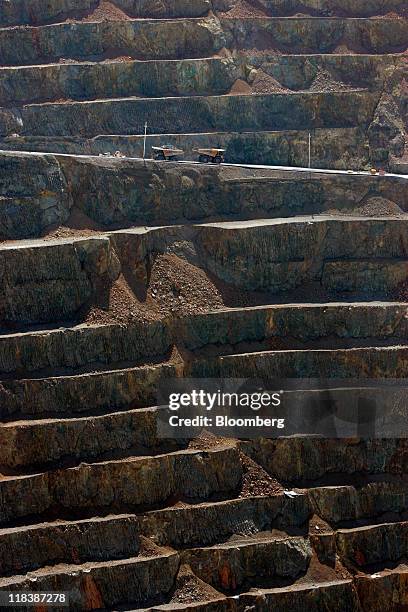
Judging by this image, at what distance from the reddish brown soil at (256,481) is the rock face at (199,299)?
8cm

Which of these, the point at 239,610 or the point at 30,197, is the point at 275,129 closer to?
the point at 30,197

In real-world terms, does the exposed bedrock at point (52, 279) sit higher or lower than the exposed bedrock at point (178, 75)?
lower

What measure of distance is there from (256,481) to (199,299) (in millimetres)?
9009

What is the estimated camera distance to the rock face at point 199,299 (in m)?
51.7

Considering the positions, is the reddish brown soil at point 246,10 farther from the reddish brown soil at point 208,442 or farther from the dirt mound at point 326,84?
the reddish brown soil at point 208,442

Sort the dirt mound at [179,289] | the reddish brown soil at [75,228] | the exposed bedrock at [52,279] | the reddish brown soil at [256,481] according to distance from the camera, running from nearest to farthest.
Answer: the reddish brown soil at [256,481], the exposed bedrock at [52,279], the dirt mound at [179,289], the reddish brown soil at [75,228]

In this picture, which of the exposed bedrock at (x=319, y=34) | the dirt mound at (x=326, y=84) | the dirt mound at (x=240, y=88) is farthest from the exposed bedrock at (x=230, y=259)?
the exposed bedrock at (x=319, y=34)

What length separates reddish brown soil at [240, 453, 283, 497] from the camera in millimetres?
54094

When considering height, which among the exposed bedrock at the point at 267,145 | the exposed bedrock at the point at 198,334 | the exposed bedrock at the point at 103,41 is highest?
the exposed bedrock at the point at 103,41

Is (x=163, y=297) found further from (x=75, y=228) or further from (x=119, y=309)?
(x=75, y=228)

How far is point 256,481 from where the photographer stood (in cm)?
5441

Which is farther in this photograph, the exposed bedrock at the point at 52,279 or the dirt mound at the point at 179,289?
the dirt mound at the point at 179,289

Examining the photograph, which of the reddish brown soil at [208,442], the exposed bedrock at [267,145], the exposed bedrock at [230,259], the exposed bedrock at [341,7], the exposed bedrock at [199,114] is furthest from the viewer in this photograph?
the exposed bedrock at [341,7]

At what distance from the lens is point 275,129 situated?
7025 cm
